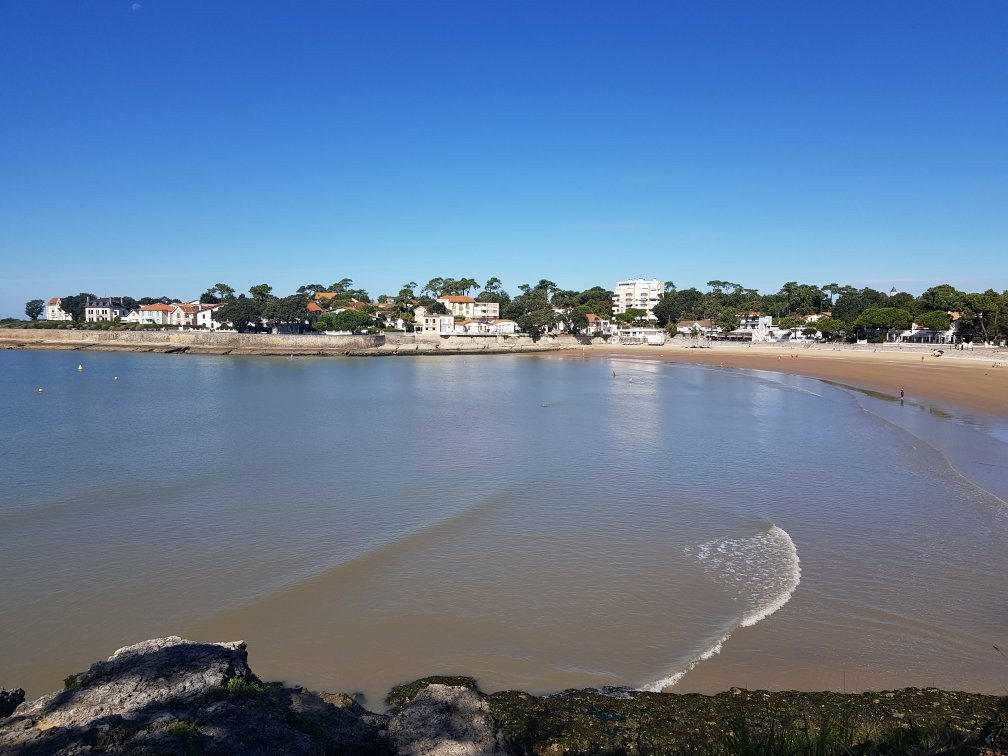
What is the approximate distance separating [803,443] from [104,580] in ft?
58.4

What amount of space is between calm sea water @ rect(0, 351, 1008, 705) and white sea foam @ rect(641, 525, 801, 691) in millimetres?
39

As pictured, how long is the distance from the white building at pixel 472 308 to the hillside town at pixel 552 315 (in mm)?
195

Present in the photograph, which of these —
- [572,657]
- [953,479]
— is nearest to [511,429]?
[953,479]

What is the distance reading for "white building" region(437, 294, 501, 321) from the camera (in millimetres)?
113938

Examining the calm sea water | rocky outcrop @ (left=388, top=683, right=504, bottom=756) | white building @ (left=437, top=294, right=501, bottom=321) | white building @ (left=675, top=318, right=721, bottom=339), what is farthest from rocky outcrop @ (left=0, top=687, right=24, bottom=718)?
white building @ (left=437, top=294, right=501, bottom=321)

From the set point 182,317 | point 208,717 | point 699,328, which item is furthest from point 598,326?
point 208,717

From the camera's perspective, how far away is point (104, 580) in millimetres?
8734

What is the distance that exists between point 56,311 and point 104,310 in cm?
1630

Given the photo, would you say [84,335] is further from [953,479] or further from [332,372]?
[953,479]

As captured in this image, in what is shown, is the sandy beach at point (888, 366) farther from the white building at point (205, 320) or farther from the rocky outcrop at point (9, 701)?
the white building at point (205, 320)

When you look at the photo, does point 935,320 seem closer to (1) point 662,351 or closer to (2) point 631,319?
(1) point 662,351

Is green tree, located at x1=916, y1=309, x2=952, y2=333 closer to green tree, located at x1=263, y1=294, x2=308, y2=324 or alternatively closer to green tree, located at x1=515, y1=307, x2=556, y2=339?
green tree, located at x1=515, y1=307, x2=556, y2=339

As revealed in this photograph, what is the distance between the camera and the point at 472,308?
116125mm

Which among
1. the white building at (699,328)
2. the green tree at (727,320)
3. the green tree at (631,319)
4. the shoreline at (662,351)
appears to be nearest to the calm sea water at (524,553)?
the shoreline at (662,351)
